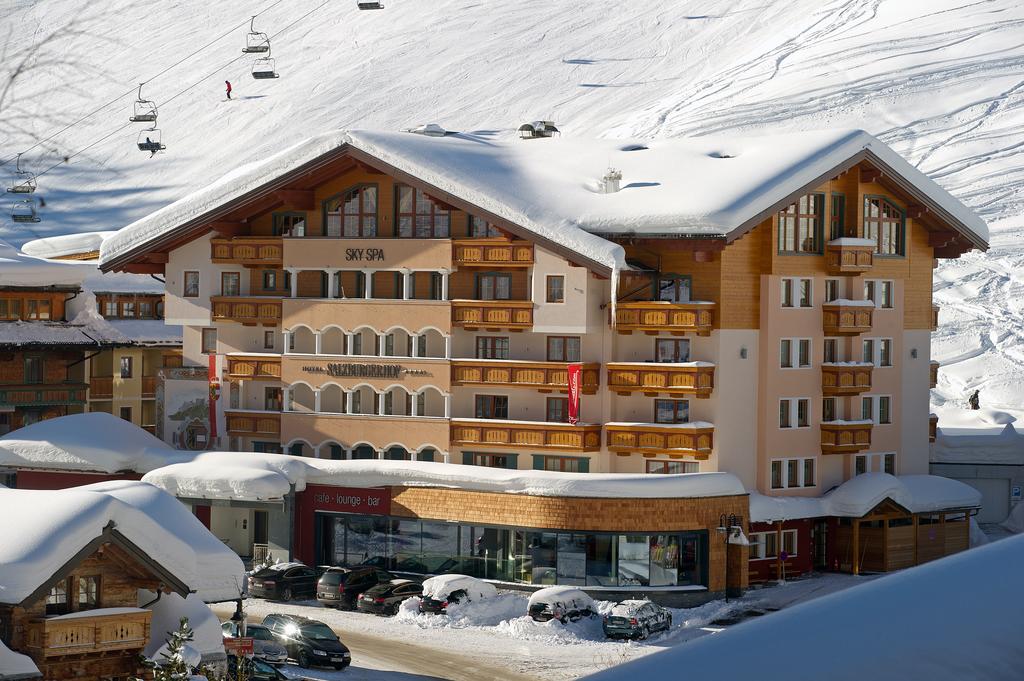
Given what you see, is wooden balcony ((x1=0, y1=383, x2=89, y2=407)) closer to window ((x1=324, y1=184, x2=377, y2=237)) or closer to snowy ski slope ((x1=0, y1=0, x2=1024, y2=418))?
window ((x1=324, y1=184, x2=377, y2=237))

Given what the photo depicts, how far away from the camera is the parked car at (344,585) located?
49.2 meters

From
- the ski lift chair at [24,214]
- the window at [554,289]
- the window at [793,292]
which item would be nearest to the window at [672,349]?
the window at [554,289]

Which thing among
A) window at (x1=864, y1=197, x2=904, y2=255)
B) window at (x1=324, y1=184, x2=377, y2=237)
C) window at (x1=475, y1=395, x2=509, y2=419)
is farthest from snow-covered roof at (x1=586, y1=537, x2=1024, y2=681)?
window at (x1=864, y1=197, x2=904, y2=255)

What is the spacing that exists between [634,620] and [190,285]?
74.7 ft

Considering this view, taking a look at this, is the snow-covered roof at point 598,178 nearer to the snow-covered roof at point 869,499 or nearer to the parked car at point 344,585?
the snow-covered roof at point 869,499

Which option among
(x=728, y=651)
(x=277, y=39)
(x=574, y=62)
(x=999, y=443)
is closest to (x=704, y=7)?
(x=574, y=62)

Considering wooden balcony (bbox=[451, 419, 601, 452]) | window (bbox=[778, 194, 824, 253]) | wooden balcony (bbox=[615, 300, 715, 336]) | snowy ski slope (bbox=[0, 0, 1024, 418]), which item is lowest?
wooden balcony (bbox=[451, 419, 601, 452])

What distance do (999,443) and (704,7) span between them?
349 feet

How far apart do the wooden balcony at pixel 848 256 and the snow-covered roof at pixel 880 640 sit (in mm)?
52004

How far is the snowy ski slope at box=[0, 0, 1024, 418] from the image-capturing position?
5182 inches

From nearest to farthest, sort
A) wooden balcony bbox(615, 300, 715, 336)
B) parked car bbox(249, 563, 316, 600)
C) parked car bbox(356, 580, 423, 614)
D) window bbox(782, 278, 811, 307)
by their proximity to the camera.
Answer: parked car bbox(356, 580, 423, 614) → parked car bbox(249, 563, 316, 600) → wooden balcony bbox(615, 300, 715, 336) → window bbox(782, 278, 811, 307)

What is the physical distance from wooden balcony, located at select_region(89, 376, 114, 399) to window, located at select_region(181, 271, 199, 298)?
14096mm

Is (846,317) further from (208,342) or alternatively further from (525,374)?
(208,342)

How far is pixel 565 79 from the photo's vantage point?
154 m
